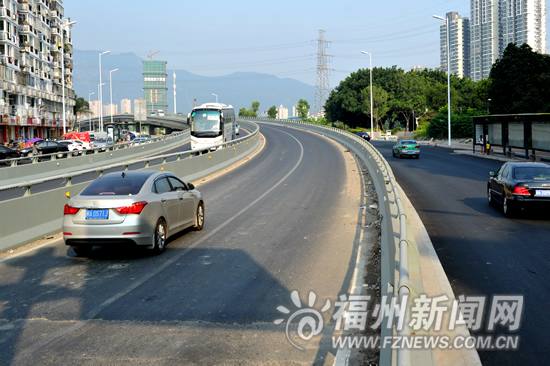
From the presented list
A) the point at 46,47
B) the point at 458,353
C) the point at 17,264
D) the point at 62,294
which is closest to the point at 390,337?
the point at 458,353

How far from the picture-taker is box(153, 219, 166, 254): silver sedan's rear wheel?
10.2 metres

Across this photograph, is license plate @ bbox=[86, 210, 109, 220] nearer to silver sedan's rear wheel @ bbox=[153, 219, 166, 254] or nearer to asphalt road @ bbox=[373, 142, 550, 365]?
silver sedan's rear wheel @ bbox=[153, 219, 166, 254]

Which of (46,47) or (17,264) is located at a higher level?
(46,47)

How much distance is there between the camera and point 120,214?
9.65m

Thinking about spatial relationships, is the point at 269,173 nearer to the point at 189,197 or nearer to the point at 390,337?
the point at 189,197

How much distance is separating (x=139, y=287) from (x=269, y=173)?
2040cm

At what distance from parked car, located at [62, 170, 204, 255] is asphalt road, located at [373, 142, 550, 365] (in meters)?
5.30

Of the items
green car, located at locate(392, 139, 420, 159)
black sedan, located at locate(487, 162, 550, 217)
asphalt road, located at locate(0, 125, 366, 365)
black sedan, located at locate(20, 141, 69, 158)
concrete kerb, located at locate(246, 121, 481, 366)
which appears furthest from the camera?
black sedan, located at locate(20, 141, 69, 158)

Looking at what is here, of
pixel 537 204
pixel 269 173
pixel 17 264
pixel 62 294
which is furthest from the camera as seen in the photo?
pixel 269 173

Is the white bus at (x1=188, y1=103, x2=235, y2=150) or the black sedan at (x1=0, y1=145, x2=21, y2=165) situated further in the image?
the white bus at (x1=188, y1=103, x2=235, y2=150)

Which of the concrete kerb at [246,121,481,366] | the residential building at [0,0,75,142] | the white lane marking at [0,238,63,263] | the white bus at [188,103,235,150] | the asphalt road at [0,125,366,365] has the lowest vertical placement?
the asphalt road at [0,125,366,365]

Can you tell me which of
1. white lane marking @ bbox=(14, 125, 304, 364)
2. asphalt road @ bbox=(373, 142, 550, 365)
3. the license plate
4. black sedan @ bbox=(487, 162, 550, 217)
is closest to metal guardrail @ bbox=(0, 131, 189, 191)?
the license plate

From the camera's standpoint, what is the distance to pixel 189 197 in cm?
1231

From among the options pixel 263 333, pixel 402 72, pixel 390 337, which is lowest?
pixel 263 333
